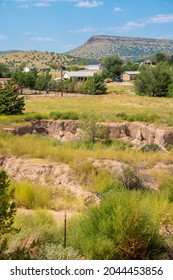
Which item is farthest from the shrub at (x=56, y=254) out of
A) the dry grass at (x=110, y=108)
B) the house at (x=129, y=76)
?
the house at (x=129, y=76)

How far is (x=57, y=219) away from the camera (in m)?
8.34

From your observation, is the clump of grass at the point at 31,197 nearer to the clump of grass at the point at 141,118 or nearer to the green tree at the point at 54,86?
the clump of grass at the point at 141,118

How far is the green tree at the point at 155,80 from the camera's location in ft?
176

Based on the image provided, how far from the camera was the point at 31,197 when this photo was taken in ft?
34.9

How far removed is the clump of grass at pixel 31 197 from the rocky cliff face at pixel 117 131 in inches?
488

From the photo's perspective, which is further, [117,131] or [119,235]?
[117,131]

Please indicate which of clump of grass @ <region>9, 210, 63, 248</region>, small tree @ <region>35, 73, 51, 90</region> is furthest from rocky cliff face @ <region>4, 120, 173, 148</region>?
small tree @ <region>35, 73, 51, 90</region>

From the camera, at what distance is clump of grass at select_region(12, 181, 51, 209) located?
10422mm

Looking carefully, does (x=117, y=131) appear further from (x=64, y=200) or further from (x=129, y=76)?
(x=129, y=76)

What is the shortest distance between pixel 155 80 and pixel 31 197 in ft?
149

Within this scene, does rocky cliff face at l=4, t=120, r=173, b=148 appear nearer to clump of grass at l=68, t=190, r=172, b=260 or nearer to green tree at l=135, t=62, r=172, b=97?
→ clump of grass at l=68, t=190, r=172, b=260

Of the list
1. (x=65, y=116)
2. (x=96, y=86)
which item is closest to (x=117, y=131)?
(x=65, y=116)

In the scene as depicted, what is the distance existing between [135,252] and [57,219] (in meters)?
2.72

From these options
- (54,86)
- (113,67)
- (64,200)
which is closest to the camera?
(64,200)
